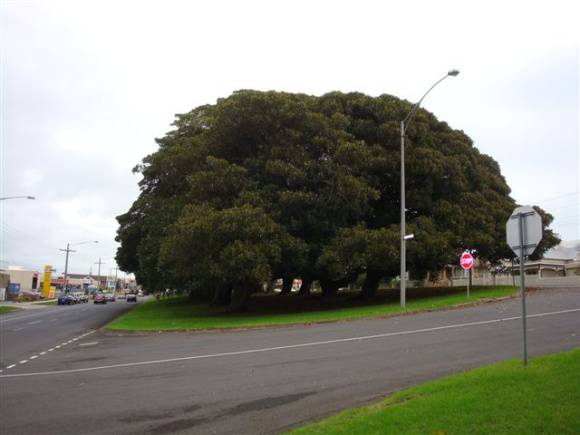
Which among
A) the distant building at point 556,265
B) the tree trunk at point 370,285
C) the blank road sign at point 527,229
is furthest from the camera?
the distant building at point 556,265

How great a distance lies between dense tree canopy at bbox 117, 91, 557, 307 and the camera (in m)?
24.7

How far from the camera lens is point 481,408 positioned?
5.99 meters

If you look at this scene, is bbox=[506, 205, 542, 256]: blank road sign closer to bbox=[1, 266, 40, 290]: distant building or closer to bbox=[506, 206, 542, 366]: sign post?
bbox=[506, 206, 542, 366]: sign post

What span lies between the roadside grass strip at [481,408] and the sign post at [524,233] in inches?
41.5

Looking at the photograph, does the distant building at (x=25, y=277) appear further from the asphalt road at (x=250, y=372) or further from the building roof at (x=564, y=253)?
the asphalt road at (x=250, y=372)

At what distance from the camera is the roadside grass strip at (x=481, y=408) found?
543 cm

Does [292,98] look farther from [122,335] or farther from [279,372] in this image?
[279,372]

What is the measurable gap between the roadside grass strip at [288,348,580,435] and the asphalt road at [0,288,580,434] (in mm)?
957

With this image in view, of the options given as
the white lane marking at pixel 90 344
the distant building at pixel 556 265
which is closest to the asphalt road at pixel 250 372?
the white lane marking at pixel 90 344

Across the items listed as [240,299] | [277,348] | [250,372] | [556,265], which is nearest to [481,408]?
[250,372]

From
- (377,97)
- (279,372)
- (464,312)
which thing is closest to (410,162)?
(377,97)

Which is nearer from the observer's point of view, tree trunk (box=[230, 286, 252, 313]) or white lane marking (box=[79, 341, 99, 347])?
white lane marking (box=[79, 341, 99, 347])

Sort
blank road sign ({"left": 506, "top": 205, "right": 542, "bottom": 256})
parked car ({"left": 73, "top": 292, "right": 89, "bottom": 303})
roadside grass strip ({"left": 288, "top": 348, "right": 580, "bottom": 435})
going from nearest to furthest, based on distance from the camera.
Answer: roadside grass strip ({"left": 288, "top": 348, "right": 580, "bottom": 435}) → blank road sign ({"left": 506, "top": 205, "right": 542, "bottom": 256}) → parked car ({"left": 73, "top": 292, "right": 89, "bottom": 303})

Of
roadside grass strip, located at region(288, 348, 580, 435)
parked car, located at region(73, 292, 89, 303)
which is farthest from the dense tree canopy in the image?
parked car, located at region(73, 292, 89, 303)
